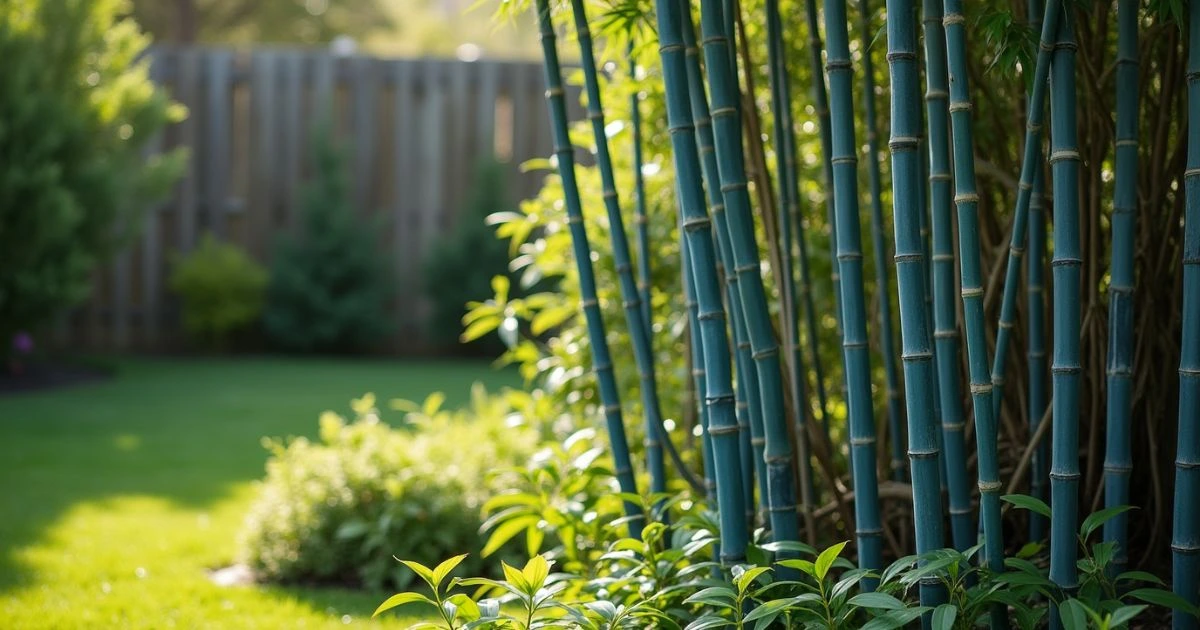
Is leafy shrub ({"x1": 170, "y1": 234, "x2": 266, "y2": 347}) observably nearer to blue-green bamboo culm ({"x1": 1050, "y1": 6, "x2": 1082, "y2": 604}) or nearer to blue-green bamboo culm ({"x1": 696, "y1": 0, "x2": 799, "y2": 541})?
blue-green bamboo culm ({"x1": 696, "y1": 0, "x2": 799, "y2": 541})

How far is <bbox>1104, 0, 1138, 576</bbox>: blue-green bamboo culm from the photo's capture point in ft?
4.65

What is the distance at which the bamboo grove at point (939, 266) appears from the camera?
4.44 ft

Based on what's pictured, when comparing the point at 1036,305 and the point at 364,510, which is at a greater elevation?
the point at 1036,305

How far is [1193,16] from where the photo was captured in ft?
4.45

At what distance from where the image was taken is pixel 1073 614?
120 cm

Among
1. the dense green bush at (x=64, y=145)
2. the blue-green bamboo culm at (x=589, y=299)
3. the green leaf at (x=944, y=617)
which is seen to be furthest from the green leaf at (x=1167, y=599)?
the dense green bush at (x=64, y=145)

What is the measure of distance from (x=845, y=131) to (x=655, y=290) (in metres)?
1.19

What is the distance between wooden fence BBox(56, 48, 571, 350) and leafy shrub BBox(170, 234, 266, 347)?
14.4 inches

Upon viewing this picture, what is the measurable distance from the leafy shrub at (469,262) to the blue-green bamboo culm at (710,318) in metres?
6.60

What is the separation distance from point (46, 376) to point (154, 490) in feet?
10.5

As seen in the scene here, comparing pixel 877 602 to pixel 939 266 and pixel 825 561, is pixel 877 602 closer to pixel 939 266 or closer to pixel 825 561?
pixel 825 561

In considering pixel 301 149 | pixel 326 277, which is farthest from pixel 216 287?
pixel 301 149

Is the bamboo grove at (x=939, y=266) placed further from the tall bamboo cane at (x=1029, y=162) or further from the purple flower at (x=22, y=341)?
the purple flower at (x=22, y=341)

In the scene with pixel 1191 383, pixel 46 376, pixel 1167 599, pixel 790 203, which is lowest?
pixel 46 376
